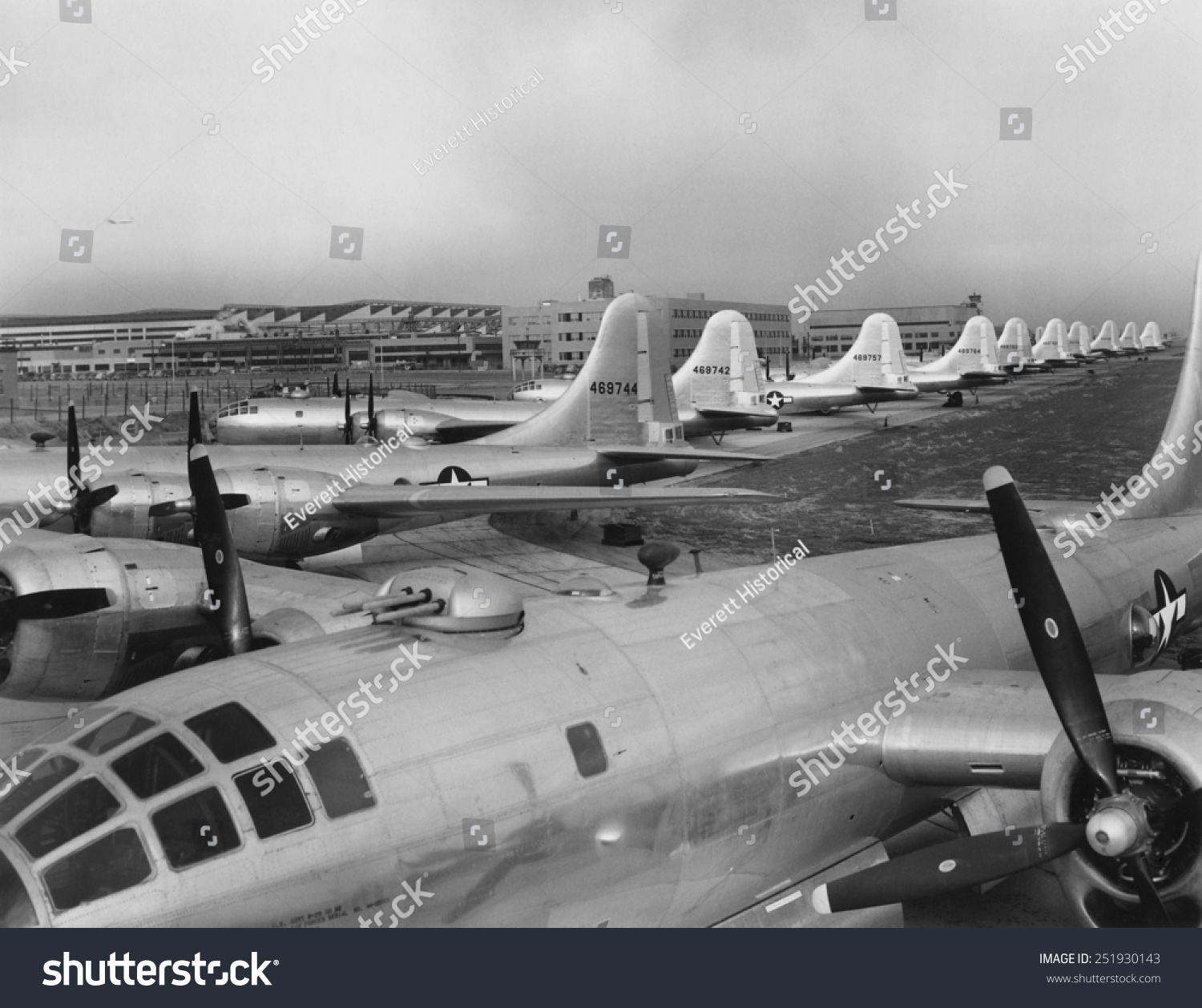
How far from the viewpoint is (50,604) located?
37.1 ft

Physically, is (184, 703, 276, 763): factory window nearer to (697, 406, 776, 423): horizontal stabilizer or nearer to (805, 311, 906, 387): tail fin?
Result: (697, 406, 776, 423): horizontal stabilizer

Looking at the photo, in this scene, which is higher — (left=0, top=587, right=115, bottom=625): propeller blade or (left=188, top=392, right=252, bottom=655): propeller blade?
(left=188, top=392, right=252, bottom=655): propeller blade

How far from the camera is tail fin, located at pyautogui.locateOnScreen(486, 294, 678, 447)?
2827 centimetres

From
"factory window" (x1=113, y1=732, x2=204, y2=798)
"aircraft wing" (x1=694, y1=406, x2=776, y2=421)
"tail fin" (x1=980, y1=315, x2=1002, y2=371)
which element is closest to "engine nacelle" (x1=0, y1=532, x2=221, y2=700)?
"factory window" (x1=113, y1=732, x2=204, y2=798)

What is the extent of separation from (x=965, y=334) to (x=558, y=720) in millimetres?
78922

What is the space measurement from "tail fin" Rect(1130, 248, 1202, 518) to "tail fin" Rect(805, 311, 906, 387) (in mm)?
47909

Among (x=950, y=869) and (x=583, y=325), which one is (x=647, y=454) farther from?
(x=583, y=325)

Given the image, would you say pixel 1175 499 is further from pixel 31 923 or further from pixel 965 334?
pixel 965 334

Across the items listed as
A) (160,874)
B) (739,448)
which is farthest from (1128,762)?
(739,448)

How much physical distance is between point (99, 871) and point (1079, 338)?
139 metres

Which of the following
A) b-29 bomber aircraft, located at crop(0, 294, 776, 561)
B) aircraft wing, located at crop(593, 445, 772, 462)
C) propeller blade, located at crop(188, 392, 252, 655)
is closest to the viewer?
propeller blade, located at crop(188, 392, 252, 655)

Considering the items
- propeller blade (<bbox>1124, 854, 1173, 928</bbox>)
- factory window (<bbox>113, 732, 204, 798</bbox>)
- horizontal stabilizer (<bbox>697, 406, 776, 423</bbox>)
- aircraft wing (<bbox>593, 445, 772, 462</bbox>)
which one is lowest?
propeller blade (<bbox>1124, 854, 1173, 928</bbox>)

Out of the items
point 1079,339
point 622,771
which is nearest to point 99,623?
point 622,771

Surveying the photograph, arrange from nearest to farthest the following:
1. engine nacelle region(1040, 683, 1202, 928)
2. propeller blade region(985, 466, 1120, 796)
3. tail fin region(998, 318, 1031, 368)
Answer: engine nacelle region(1040, 683, 1202, 928) < propeller blade region(985, 466, 1120, 796) < tail fin region(998, 318, 1031, 368)
